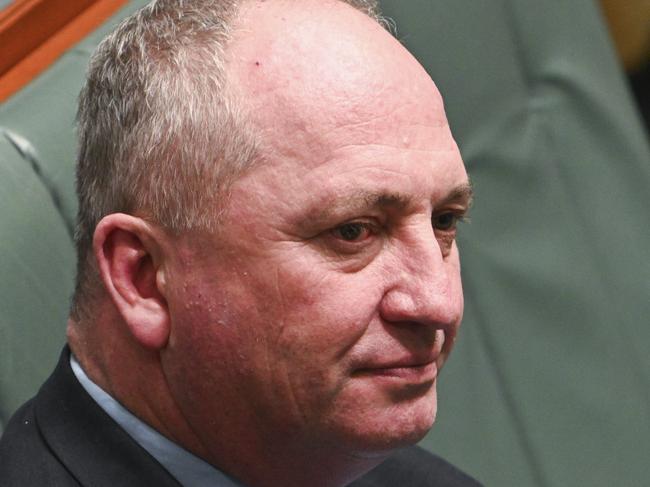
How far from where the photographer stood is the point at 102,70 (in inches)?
47.1

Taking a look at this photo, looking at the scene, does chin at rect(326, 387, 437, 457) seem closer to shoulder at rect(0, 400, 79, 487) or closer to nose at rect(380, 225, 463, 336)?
nose at rect(380, 225, 463, 336)

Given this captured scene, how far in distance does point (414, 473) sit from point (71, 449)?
0.41 m

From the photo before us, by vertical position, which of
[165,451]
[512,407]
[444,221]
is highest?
[444,221]

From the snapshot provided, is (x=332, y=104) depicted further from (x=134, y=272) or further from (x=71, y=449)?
(x=71, y=449)

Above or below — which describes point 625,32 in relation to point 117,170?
below

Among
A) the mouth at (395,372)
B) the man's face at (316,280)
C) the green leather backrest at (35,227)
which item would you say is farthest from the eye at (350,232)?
the green leather backrest at (35,227)

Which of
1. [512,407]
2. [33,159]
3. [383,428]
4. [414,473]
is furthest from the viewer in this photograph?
[512,407]

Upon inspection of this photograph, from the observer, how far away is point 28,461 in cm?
113

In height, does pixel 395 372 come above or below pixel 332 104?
below

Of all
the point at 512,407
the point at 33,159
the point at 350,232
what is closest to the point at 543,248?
the point at 512,407

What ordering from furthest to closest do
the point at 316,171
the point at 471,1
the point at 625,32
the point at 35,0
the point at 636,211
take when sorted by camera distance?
the point at 625,32
the point at 636,211
the point at 471,1
the point at 35,0
the point at 316,171

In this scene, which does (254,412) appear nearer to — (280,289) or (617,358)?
(280,289)

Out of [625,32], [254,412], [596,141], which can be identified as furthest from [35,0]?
[625,32]

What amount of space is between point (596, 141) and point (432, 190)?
0.99 m
